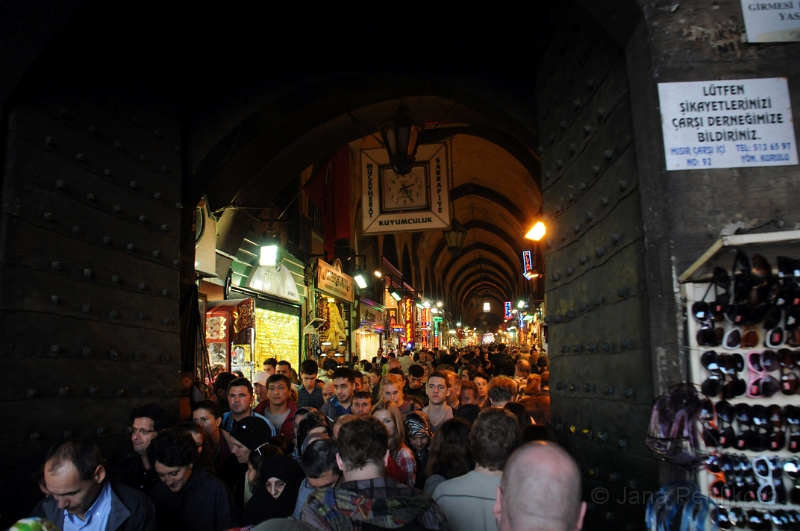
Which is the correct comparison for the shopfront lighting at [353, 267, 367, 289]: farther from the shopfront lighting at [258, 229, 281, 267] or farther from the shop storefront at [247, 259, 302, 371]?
the shopfront lighting at [258, 229, 281, 267]

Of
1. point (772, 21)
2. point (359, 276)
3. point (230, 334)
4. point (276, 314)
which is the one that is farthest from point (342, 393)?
point (359, 276)

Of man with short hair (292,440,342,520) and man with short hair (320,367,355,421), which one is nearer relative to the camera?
man with short hair (292,440,342,520)

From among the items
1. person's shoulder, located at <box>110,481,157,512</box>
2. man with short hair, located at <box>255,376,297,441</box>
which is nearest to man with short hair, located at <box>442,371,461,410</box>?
man with short hair, located at <box>255,376,297,441</box>

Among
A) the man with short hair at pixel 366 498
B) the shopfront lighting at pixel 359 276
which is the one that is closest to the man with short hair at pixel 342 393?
the man with short hair at pixel 366 498

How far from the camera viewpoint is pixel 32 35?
371 centimetres

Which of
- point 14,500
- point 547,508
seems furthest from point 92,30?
point 547,508

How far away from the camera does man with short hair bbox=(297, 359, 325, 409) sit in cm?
757

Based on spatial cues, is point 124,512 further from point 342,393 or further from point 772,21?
point 772,21

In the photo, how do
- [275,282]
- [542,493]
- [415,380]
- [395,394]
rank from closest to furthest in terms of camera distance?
1. [542,493]
2. [395,394]
3. [415,380]
4. [275,282]

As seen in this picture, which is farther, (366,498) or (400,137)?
(400,137)

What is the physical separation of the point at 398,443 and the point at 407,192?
498 cm

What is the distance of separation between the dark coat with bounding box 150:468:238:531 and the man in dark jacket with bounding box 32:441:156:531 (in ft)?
1.19

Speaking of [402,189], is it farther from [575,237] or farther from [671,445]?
[671,445]

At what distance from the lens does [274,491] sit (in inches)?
124
